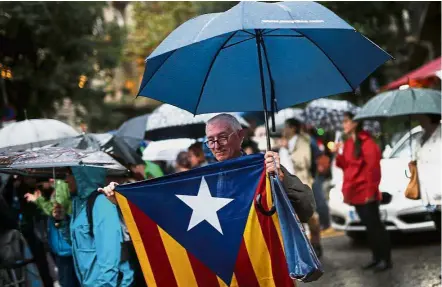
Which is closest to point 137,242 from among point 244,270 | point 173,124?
point 244,270

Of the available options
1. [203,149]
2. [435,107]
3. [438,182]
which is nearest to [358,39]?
[438,182]

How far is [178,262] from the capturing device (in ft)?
15.3

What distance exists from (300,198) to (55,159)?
6.25 feet

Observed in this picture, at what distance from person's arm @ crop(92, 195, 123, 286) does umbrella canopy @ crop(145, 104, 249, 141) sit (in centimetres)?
479

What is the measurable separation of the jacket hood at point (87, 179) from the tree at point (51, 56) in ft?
37.7

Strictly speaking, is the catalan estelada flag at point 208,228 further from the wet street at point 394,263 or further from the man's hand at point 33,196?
the wet street at point 394,263

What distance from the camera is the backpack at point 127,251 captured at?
18.0ft

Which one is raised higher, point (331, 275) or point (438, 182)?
point (438, 182)

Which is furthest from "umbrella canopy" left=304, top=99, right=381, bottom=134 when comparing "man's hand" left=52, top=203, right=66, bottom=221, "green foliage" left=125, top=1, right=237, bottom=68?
"green foliage" left=125, top=1, right=237, bottom=68

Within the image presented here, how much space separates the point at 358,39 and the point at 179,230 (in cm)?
162

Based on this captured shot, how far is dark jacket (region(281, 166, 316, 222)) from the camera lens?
4422mm

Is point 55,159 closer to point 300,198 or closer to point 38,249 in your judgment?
point 300,198

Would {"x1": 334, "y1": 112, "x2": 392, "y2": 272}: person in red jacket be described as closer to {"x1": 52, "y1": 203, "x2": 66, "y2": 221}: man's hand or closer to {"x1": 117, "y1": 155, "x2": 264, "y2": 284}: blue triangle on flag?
{"x1": 52, "y1": 203, "x2": 66, "y2": 221}: man's hand

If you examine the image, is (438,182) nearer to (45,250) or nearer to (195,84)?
(195,84)
